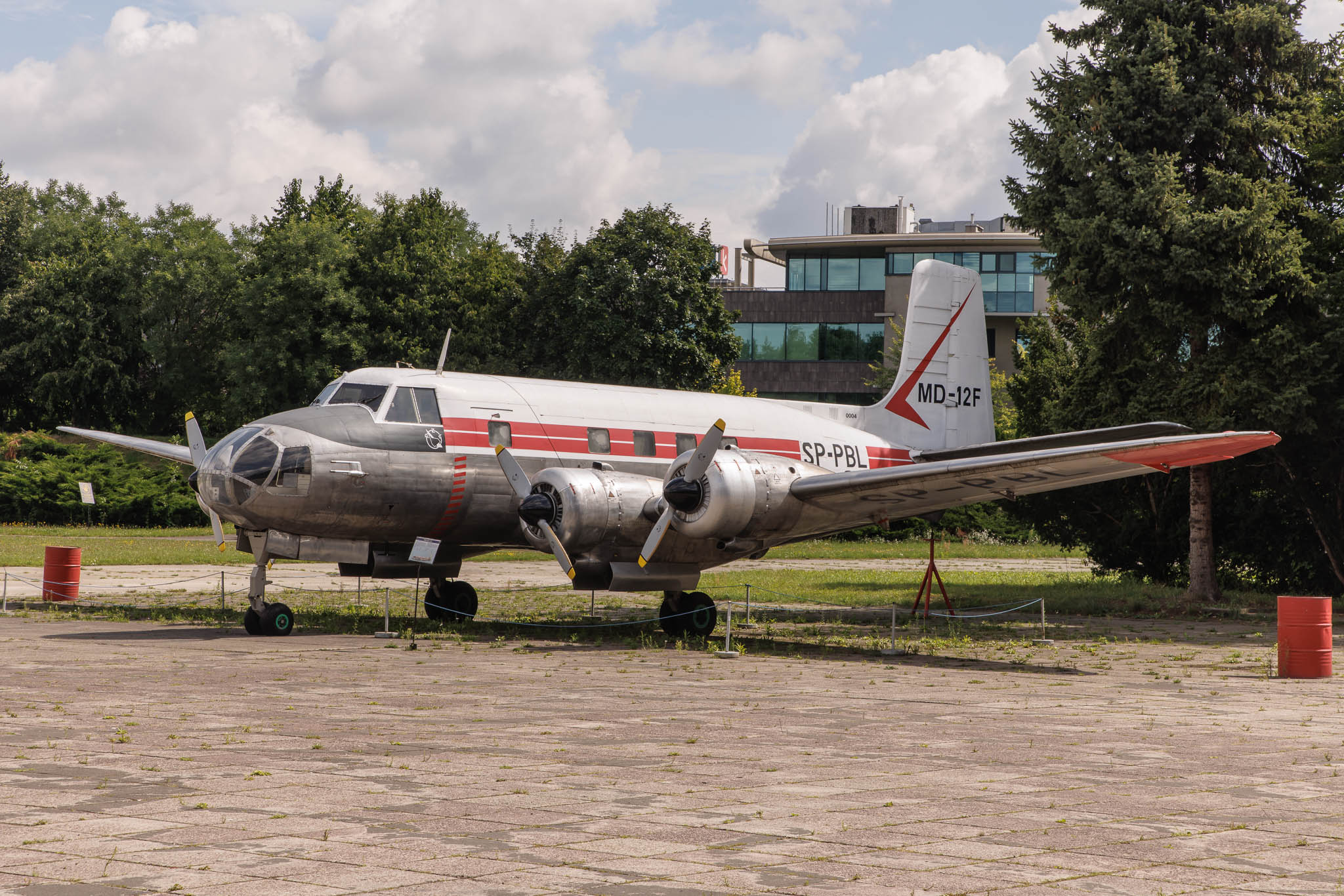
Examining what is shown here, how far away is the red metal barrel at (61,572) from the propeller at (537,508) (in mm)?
10479

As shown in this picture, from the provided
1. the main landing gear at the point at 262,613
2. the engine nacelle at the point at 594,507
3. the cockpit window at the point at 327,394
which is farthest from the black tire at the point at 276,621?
the engine nacelle at the point at 594,507

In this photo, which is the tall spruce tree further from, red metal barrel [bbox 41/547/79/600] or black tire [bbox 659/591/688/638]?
red metal barrel [bbox 41/547/79/600]

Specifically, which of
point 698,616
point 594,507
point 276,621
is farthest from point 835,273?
point 276,621

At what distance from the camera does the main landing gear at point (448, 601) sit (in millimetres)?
21688

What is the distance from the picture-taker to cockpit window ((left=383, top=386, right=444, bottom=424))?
18.8m

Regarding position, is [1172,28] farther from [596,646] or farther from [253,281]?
[253,281]

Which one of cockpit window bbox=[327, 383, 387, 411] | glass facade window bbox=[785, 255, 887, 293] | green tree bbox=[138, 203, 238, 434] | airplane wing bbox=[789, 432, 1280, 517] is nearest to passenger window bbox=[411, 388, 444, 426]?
cockpit window bbox=[327, 383, 387, 411]

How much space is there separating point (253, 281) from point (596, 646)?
4198 cm

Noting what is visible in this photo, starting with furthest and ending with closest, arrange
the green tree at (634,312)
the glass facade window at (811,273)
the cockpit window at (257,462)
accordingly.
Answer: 1. the glass facade window at (811,273)
2. the green tree at (634,312)
3. the cockpit window at (257,462)

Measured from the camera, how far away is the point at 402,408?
61.9 feet

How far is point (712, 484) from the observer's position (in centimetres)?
1767

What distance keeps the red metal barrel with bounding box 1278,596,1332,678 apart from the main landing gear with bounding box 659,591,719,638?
828cm

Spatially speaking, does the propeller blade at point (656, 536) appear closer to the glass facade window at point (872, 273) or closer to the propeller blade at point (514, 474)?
the propeller blade at point (514, 474)

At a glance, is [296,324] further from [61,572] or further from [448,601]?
A: [448,601]
